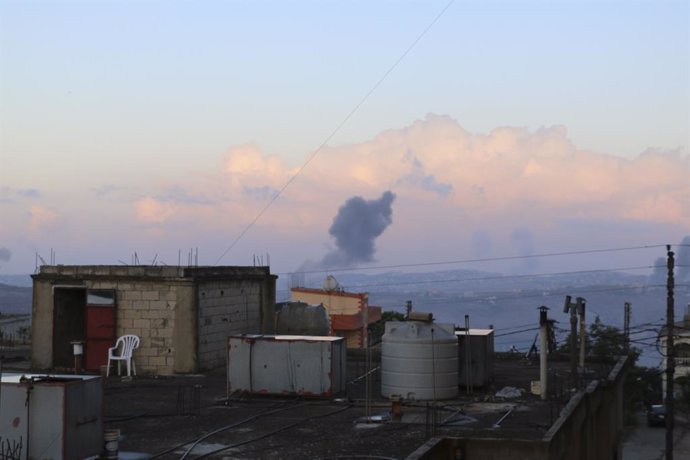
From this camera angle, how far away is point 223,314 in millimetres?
32156

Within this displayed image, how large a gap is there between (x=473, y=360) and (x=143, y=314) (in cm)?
1137

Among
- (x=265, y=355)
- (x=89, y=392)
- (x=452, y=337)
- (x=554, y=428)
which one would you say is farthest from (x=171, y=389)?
(x=554, y=428)

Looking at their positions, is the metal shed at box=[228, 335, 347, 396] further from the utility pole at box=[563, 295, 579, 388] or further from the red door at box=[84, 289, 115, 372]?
the red door at box=[84, 289, 115, 372]

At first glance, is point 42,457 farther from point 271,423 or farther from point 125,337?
point 125,337

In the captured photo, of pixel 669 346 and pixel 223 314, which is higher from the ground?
pixel 223 314

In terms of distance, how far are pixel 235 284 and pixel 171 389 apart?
23.9 ft

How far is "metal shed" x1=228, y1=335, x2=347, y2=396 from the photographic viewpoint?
24.5 meters

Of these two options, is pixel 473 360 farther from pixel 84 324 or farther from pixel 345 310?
pixel 345 310

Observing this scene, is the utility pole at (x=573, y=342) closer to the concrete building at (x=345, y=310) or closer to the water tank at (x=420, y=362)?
the water tank at (x=420, y=362)

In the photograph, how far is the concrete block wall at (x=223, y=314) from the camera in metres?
30.7

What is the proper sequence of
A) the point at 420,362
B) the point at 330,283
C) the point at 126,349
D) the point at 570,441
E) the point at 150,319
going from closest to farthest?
the point at 570,441 < the point at 420,362 < the point at 126,349 < the point at 150,319 < the point at 330,283

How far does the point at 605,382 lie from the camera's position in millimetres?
29531

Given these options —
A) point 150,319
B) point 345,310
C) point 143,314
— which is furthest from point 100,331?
point 345,310

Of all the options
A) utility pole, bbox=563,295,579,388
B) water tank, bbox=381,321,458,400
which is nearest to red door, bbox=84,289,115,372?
water tank, bbox=381,321,458,400
